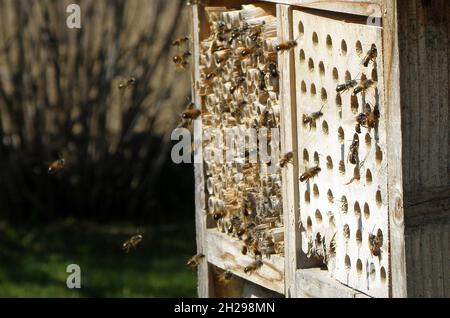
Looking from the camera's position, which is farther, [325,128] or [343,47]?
[325,128]

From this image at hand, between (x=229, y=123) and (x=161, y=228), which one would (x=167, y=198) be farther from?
(x=229, y=123)

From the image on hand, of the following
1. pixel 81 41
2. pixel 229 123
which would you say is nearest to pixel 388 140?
pixel 229 123

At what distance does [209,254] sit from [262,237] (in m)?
0.65

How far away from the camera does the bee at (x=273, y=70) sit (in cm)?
385

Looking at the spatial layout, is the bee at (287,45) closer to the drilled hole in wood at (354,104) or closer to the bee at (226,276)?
the drilled hole in wood at (354,104)

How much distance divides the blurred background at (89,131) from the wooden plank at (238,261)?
3097 millimetres

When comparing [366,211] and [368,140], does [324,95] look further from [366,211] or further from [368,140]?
[366,211]

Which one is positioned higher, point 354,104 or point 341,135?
point 354,104

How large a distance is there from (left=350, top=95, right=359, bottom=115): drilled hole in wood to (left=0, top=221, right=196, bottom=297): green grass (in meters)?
3.63

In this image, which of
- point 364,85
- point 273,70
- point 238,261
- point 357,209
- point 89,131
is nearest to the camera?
Answer: point 364,85

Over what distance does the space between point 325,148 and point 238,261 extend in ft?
3.24

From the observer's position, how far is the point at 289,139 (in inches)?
147

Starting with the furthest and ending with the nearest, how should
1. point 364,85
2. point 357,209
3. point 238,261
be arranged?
point 238,261 → point 357,209 → point 364,85

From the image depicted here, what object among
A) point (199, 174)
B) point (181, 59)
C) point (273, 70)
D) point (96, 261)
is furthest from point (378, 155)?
point (96, 261)
